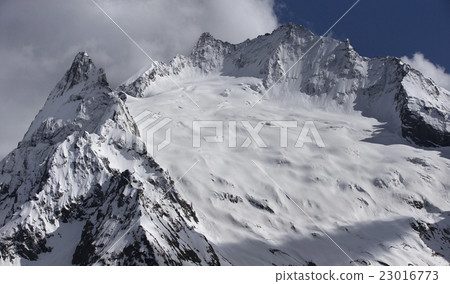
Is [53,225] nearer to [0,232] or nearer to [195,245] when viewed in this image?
[0,232]

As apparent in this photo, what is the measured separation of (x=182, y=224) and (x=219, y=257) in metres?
14.1

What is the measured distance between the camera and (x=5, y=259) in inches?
6841

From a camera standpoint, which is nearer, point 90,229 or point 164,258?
point 164,258

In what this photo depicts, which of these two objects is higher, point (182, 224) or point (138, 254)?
point (182, 224)

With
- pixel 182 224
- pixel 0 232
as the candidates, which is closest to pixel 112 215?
pixel 182 224

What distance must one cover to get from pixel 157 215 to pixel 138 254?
30998 millimetres
